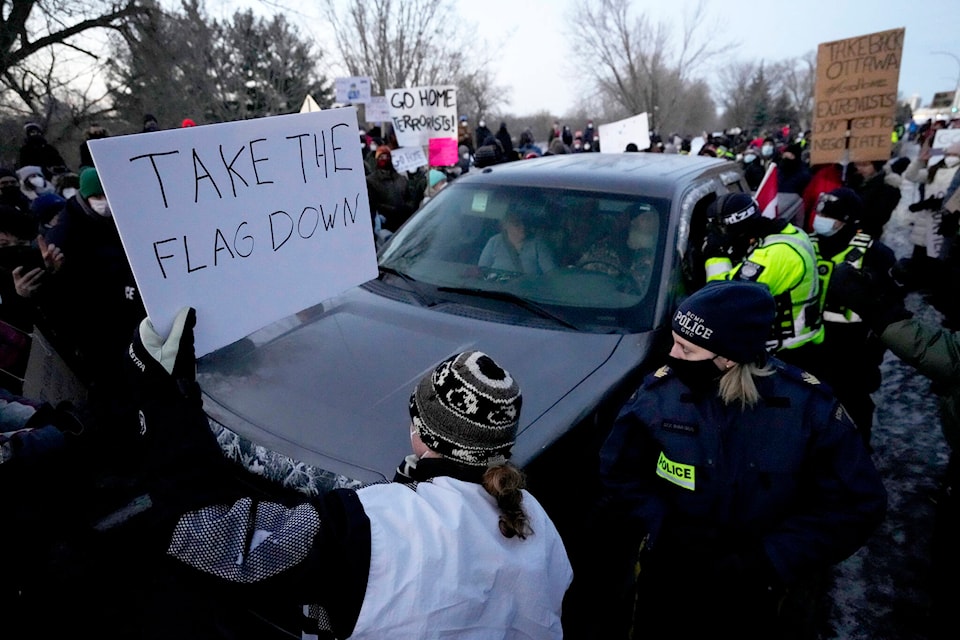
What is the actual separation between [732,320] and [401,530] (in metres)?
1.24

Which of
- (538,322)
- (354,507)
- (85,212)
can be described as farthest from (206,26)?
(354,507)

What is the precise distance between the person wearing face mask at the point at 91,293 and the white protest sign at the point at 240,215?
7.56 feet

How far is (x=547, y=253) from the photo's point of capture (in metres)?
3.22

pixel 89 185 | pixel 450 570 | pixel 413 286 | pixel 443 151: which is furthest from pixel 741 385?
pixel 443 151

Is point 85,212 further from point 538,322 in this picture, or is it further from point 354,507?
point 354,507

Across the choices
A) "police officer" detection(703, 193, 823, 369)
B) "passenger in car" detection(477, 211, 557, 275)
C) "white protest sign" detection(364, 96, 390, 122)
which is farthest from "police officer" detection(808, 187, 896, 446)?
"white protest sign" detection(364, 96, 390, 122)

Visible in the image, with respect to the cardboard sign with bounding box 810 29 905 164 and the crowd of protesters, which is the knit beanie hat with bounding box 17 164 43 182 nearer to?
the crowd of protesters

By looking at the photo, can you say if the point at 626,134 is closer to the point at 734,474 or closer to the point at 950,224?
the point at 950,224

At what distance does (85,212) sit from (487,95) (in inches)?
1709

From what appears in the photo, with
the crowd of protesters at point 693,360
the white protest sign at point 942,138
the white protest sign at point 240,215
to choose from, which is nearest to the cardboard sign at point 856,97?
the crowd of protesters at point 693,360

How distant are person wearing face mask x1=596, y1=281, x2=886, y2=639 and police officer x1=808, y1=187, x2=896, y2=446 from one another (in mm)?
2063

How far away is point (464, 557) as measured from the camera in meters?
1.18

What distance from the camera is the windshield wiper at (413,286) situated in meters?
3.00

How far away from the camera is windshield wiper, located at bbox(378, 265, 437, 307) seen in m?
3.00
